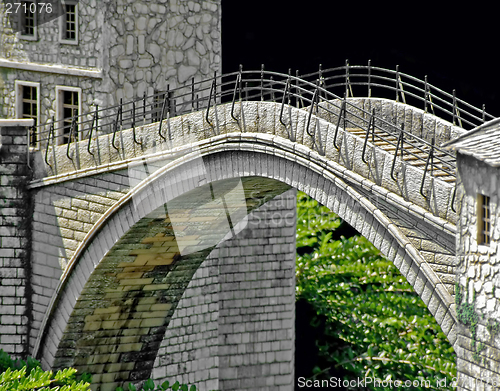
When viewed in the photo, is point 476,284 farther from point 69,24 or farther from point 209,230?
point 69,24

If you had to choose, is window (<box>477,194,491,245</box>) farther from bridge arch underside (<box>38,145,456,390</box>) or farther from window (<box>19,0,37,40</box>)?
window (<box>19,0,37,40</box>)

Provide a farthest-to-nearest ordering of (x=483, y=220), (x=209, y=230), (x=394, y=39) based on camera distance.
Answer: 1. (x=394, y=39)
2. (x=209, y=230)
3. (x=483, y=220)

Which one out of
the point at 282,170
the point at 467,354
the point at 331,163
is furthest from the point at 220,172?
the point at 467,354

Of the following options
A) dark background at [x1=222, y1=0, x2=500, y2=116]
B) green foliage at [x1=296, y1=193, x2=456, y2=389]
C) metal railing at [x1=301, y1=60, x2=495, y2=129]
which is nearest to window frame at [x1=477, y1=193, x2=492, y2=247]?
metal railing at [x1=301, y1=60, x2=495, y2=129]

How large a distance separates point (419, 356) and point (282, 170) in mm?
9439

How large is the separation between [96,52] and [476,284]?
1212cm

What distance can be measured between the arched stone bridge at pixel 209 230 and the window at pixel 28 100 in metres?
2.12

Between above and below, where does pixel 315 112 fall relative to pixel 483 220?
above

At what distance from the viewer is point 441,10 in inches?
974

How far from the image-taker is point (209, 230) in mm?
19891

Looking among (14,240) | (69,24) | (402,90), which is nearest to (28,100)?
(69,24)

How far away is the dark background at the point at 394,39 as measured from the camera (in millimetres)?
24469

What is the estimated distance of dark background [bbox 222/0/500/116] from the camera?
80.3 feet

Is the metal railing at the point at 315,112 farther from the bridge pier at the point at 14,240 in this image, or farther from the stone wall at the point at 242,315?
the stone wall at the point at 242,315
